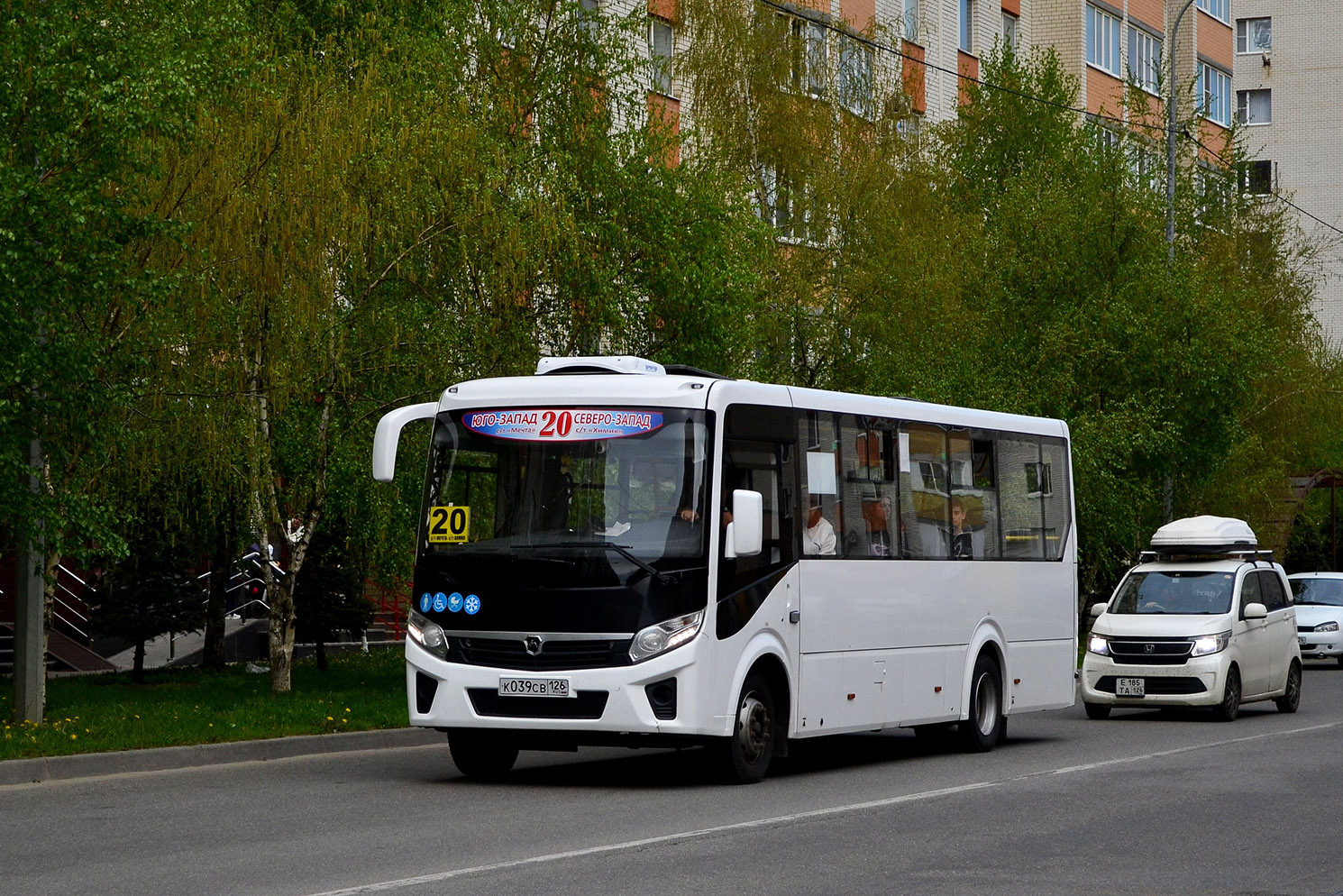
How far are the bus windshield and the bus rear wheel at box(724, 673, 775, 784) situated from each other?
1.19 meters

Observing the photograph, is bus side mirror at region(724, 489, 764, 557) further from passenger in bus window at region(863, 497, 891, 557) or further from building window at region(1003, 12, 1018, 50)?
building window at region(1003, 12, 1018, 50)

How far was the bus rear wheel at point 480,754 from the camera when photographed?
14.8m

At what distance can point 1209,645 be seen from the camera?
22078 millimetres

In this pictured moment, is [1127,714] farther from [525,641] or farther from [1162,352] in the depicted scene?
[525,641]

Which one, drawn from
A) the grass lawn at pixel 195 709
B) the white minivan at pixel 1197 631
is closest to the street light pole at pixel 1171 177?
the white minivan at pixel 1197 631

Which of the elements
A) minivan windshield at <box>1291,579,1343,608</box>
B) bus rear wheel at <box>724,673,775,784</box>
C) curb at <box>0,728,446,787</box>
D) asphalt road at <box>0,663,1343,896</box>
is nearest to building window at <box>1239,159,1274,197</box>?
minivan windshield at <box>1291,579,1343,608</box>

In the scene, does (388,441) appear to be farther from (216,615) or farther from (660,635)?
Answer: (216,615)

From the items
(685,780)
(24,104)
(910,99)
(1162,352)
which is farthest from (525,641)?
(910,99)

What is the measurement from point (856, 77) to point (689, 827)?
83.5 ft

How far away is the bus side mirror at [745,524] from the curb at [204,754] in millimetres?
4863

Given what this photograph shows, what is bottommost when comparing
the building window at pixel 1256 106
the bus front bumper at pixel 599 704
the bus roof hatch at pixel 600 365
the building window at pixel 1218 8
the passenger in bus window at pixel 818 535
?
the bus front bumper at pixel 599 704

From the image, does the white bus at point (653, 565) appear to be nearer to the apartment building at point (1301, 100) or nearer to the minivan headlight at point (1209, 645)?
the minivan headlight at point (1209, 645)

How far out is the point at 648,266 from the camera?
23.4m

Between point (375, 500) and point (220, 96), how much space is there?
5.00 metres
